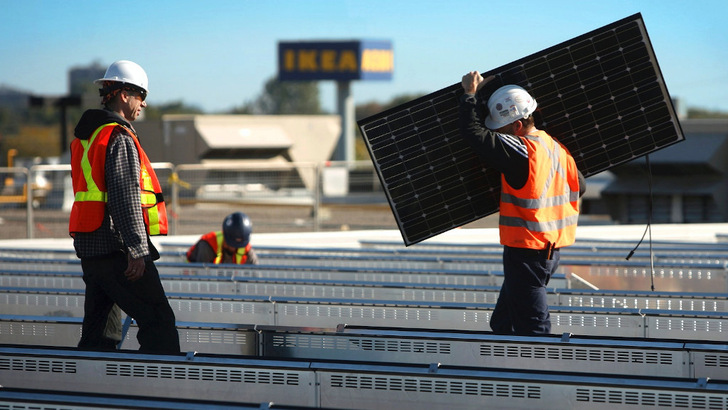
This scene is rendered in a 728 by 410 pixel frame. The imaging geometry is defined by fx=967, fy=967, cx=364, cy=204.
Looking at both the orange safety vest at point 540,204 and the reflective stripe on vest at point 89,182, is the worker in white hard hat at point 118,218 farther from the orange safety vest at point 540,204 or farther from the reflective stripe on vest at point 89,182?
the orange safety vest at point 540,204

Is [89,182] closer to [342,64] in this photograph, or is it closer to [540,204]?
[540,204]

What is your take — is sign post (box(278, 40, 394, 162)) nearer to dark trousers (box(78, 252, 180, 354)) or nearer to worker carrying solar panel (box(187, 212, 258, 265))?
worker carrying solar panel (box(187, 212, 258, 265))

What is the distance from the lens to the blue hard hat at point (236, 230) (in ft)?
31.2

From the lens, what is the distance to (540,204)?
18.5ft

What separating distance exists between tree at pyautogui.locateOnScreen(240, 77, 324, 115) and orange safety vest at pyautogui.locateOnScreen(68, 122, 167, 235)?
504 feet

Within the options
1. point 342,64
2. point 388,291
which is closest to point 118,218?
point 388,291

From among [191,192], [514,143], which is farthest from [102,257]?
[191,192]

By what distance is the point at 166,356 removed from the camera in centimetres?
455

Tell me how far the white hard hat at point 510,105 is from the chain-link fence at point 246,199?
11.2 m

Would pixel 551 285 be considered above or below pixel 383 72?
below

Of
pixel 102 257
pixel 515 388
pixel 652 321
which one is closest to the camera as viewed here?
pixel 515 388

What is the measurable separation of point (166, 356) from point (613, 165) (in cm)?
358

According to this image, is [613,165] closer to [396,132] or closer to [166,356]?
[396,132]

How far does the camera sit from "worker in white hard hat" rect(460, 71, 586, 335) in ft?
18.2
